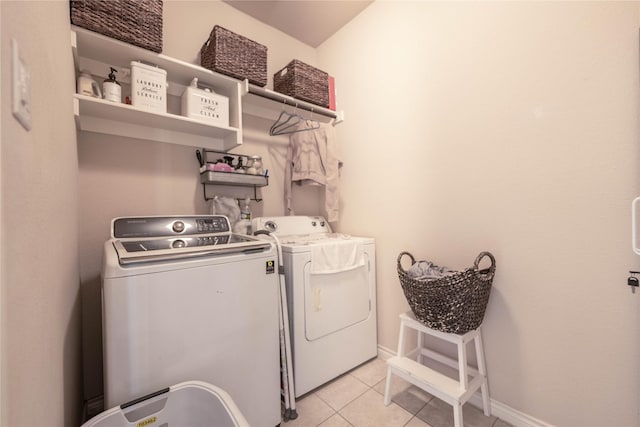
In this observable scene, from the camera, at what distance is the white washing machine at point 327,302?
5.27 ft

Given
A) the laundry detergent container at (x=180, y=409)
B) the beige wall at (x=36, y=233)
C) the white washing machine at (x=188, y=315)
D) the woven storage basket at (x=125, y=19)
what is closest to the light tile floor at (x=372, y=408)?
the white washing machine at (x=188, y=315)

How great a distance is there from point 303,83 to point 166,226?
1.42 m

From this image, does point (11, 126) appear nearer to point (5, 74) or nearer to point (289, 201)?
point (5, 74)

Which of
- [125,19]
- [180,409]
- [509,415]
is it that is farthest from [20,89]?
[509,415]

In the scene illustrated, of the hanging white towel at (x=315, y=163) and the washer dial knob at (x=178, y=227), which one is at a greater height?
the hanging white towel at (x=315, y=163)

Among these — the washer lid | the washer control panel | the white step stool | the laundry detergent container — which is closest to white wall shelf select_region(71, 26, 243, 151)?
the washer control panel

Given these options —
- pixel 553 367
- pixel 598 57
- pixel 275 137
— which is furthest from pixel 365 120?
pixel 553 367

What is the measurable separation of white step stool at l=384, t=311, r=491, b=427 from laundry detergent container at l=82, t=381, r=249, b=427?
1020 millimetres

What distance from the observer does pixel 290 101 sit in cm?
201

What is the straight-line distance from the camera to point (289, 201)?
7.63ft

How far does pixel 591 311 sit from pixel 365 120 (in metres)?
1.80

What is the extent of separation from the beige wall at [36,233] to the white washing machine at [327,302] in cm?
102

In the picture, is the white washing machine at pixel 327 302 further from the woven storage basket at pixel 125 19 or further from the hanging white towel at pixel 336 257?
the woven storage basket at pixel 125 19

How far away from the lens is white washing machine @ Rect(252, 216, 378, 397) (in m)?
1.61
